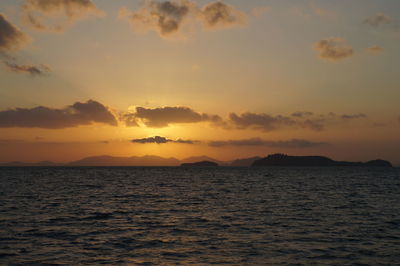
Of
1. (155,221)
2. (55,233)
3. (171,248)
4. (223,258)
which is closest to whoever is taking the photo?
(223,258)

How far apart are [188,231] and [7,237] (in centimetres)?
1325

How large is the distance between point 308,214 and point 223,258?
21.0 metres

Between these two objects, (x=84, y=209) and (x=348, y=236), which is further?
(x=84, y=209)

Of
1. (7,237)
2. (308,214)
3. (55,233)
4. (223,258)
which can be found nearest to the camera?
(223,258)

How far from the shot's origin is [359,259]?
70.4 feet

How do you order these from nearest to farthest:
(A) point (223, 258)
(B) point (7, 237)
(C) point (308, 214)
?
(A) point (223, 258), (B) point (7, 237), (C) point (308, 214)

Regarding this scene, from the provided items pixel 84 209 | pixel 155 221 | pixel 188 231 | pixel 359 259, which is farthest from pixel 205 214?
pixel 359 259

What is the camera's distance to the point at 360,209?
4409cm

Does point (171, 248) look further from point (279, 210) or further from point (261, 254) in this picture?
point (279, 210)

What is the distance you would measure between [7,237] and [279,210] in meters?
28.1

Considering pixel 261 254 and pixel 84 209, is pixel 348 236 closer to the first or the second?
pixel 261 254

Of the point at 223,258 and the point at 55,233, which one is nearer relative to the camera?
the point at 223,258

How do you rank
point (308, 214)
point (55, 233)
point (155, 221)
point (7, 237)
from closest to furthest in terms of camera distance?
point (7, 237)
point (55, 233)
point (155, 221)
point (308, 214)

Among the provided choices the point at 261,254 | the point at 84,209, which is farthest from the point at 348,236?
the point at 84,209
